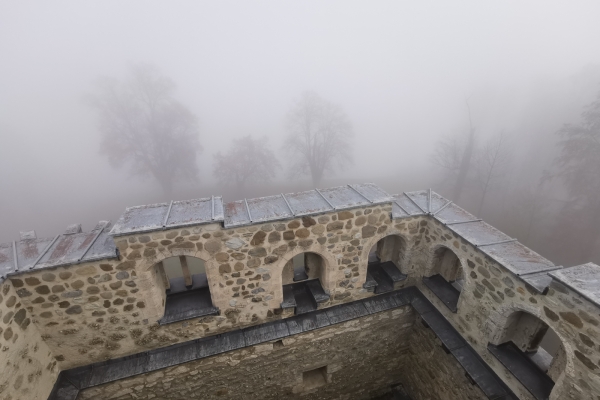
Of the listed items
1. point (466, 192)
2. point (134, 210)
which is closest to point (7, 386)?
point (134, 210)

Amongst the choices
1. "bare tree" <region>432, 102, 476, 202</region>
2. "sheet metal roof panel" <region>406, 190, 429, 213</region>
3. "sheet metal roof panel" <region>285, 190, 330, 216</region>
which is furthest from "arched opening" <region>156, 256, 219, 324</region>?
"bare tree" <region>432, 102, 476, 202</region>

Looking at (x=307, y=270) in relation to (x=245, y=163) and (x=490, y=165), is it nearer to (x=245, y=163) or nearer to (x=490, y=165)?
(x=245, y=163)

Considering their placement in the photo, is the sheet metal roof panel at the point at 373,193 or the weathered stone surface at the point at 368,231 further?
the weathered stone surface at the point at 368,231

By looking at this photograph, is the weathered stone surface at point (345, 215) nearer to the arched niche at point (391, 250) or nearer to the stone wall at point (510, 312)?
the arched niche at point (391, 250)

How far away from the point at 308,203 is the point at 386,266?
10.6ft

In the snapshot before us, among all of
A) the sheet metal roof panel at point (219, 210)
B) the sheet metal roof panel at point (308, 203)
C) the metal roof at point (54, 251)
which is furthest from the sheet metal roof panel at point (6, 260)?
the sheet metal roof panel at point (308, 203)

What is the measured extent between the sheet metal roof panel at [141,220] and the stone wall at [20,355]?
1868 mm

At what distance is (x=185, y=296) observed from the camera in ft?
20.6

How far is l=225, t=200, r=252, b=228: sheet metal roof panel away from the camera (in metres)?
5.10

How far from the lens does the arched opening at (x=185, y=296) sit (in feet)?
18.9

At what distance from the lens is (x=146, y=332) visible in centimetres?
562

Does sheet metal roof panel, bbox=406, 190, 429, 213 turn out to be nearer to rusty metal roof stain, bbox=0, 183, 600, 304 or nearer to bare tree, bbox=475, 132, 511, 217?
rusty metal roof stain, bbox=0, 183, 600, 304

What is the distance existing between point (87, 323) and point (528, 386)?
7.92m

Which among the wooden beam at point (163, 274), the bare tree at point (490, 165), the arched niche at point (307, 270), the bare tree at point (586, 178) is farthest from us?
the bare tree at point (490, 165)
